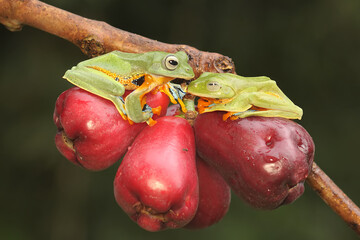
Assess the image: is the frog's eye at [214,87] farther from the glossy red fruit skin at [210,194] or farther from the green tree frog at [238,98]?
the glossy red fruit skin at [210,194]

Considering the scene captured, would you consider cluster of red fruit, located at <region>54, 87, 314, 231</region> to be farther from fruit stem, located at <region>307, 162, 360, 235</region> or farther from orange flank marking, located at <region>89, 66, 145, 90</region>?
fruit stem, located at <region>307, 162, 360, 235</region>

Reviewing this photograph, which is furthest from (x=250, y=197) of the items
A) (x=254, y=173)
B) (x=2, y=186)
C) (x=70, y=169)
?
(x=2, y=186)

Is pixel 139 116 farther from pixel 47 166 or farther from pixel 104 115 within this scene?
pixel 47 166

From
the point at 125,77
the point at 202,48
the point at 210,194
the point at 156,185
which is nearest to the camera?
Answer: the point at 156,185

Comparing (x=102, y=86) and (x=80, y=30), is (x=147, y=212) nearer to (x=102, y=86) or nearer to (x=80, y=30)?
(x=102, y=86)

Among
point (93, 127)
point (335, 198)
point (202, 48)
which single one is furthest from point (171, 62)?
point (202, 48)
